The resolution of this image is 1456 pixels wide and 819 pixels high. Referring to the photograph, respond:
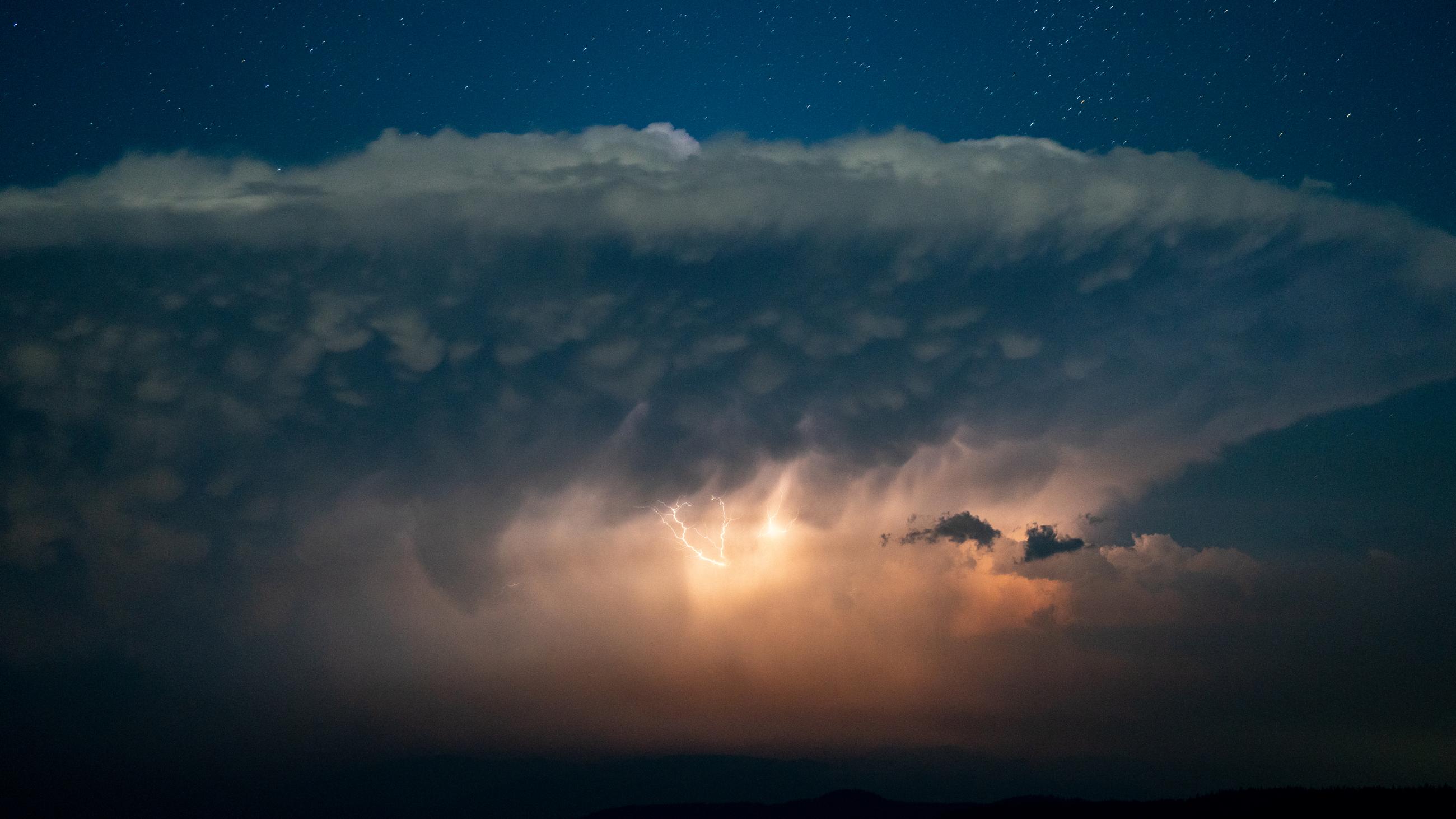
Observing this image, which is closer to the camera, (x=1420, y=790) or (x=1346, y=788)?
(x=1420, y=790)

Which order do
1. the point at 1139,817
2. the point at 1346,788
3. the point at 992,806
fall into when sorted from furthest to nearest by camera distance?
the point at 992,806 < the point at 1139,817 < the point at 1346,788

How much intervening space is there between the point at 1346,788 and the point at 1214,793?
19.3m

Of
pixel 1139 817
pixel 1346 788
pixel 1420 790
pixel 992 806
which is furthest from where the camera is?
pixel 992 806

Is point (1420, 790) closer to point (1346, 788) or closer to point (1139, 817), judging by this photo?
point (1346, 788)

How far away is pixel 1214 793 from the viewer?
360ft

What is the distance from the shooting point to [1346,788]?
9231cm

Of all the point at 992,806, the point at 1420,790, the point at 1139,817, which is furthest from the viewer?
the point at 992,806

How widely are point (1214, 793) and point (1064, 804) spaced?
55.2 ft

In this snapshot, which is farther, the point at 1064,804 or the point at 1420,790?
the point at 1064,804

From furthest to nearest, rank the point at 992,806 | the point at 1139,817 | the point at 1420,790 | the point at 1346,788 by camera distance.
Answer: the point at 992,806 < the point at 1139,817 < the point at 1346,788 < the point at 1420,790

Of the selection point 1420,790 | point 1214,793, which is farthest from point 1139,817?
point 1420,790

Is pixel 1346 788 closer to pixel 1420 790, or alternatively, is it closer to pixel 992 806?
pixel 1420 790

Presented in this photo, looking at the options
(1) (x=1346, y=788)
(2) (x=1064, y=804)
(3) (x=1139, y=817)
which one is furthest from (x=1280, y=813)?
(2) (x=1064, y=804)

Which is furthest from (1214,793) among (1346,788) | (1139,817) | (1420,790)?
(1420,790)
